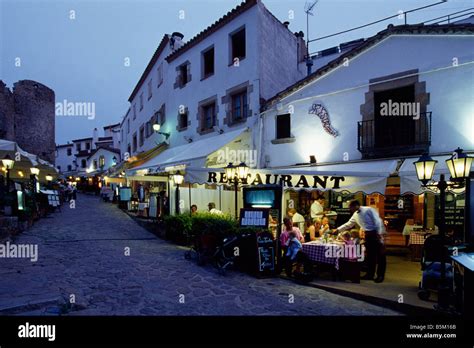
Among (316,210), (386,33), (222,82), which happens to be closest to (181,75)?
(222,82)

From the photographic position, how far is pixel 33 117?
29.3 metres

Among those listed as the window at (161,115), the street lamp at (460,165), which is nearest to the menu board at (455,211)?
the street lamp at (460,165)

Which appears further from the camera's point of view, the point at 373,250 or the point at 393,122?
the point at 393,122

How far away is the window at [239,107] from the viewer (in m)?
13.5

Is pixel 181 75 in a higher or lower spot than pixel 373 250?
higher

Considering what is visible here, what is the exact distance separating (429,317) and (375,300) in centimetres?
90

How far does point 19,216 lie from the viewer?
11727 millimetres

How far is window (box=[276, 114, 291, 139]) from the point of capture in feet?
39.7

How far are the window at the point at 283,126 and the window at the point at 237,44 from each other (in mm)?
3921

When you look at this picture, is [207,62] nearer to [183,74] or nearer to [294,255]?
[183,74]

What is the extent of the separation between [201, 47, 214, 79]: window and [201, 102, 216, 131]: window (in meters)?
1.61

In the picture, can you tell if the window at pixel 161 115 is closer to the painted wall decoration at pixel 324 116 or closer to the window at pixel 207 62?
the window at pixel 207 62

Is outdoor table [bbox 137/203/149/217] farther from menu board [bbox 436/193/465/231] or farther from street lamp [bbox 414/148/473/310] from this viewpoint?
street lamp [bbox 414/148/473/310]
